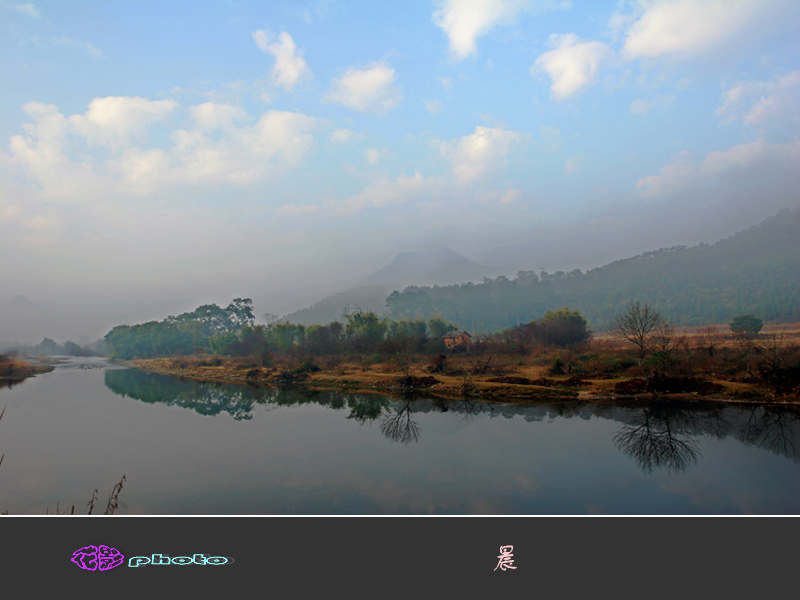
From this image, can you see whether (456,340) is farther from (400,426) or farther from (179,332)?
(179,332)

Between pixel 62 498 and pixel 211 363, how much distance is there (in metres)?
25.6

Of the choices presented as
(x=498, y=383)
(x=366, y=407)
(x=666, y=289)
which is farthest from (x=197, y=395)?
(x=666, y=289)

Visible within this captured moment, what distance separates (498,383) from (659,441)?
6971 millimetres

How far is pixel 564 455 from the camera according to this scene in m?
7.19

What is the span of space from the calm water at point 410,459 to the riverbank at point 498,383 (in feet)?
3.93

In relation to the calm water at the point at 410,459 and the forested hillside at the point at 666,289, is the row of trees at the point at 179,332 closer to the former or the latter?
the forested hillside at the point at 666,289

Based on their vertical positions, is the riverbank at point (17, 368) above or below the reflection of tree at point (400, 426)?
above

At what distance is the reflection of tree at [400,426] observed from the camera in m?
9.12

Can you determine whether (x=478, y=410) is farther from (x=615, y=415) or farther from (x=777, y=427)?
(x=777, y=427)

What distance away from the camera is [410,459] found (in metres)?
7.37
